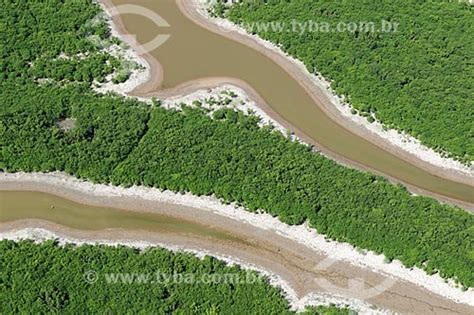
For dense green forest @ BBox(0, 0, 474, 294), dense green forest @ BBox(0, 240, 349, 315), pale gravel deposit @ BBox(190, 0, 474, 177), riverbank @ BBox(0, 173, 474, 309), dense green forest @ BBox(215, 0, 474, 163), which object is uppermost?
dense green forest @ BBox(215, 0, 474, 163)

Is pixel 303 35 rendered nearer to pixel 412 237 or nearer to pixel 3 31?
pixel 412 237

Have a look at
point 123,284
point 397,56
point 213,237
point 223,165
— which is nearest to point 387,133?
point 397,56

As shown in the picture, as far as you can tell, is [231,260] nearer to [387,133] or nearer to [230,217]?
[230,217]

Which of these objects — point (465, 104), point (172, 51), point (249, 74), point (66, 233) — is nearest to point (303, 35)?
point (249, 74)

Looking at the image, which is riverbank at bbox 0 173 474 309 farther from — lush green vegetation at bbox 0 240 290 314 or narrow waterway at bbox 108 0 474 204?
narrow waterway at bbox 108 0 474 204

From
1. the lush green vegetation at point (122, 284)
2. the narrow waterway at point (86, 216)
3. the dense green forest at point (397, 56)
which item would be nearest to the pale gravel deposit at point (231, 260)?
the lush green vegetation at point (122, 284)

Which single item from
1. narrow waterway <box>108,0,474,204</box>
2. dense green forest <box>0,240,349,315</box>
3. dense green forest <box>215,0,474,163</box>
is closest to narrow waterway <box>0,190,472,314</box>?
dense green forest <box>0,240,349,315</box>
